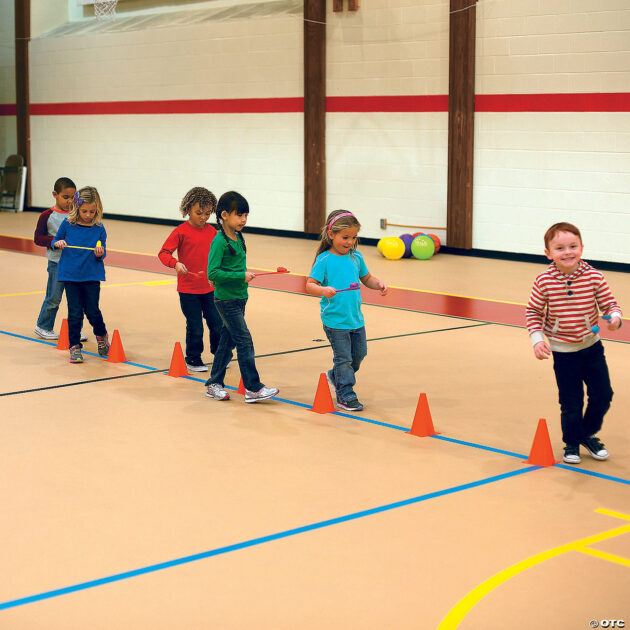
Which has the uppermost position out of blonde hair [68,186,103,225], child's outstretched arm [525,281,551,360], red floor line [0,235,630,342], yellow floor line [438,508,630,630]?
blonde hair [68,186,103,225]

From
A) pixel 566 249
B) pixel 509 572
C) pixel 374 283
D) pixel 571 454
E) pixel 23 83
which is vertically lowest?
pixel 509 572

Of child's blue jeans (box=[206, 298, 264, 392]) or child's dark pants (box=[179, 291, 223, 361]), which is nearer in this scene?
child's blue jeans (box=[206, 298, 264, 392])

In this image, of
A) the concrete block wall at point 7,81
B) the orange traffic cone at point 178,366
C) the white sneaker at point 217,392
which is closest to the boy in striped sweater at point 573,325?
the white sneaker at point 217,392

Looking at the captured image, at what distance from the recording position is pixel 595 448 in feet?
16.9

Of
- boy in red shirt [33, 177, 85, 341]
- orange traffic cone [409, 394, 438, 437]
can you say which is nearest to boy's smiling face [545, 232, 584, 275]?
orange traffic cone [409, 394, 438, 437]

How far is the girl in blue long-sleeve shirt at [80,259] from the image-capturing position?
7445 millimetres

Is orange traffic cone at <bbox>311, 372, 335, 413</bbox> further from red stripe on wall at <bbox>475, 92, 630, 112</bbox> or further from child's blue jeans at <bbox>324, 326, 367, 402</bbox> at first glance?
red stripe on wall at <bbox>475, 92, 630, 112</bbox>

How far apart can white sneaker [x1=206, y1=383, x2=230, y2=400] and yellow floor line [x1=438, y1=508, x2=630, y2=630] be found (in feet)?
9.14

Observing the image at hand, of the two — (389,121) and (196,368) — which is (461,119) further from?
(196,368)

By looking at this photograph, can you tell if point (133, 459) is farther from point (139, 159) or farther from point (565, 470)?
point (139, 159)

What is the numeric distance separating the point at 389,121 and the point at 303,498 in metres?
11.2

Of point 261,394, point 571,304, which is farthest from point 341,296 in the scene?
point 571,304

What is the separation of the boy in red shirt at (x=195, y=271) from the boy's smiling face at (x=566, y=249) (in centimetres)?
298

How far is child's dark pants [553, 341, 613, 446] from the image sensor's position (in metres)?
5.04
